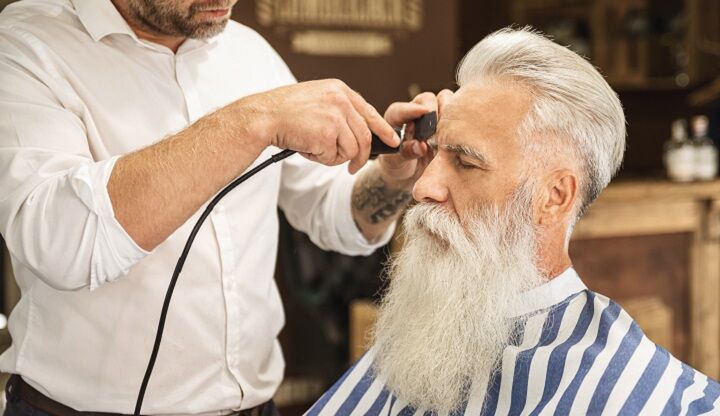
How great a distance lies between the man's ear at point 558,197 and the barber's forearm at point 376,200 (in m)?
0.37

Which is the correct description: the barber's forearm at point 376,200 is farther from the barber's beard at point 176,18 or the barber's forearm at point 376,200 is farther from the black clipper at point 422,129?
the barber's beard at point 176,18

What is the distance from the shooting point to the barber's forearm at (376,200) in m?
1.92

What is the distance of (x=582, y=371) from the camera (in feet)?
4.81

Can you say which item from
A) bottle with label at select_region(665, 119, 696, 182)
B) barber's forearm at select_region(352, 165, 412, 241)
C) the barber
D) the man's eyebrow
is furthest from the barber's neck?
bottle with label at select_region(665, 119, 696, 182)

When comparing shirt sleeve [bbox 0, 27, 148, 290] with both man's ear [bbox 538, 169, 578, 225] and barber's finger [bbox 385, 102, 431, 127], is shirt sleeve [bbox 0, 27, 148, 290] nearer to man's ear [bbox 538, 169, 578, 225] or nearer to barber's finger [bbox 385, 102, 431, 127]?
barber's finger [bbox 385, 102, 431, 127]

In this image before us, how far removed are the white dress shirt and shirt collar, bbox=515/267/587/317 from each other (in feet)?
1.90

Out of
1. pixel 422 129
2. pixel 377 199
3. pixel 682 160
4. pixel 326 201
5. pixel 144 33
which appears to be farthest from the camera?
pixel 682 160

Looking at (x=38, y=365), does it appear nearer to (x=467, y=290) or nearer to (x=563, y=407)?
(x=467, y=290)

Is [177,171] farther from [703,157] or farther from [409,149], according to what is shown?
[703,157]

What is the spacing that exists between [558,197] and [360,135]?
0.41m

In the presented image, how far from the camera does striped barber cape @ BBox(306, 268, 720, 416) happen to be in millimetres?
1424

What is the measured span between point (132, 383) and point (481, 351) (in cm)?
69

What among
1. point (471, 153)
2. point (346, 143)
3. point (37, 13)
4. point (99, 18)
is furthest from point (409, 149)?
point (37, 13)

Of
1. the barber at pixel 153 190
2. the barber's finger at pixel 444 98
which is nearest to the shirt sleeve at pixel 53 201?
the barber at pixel 153 190
